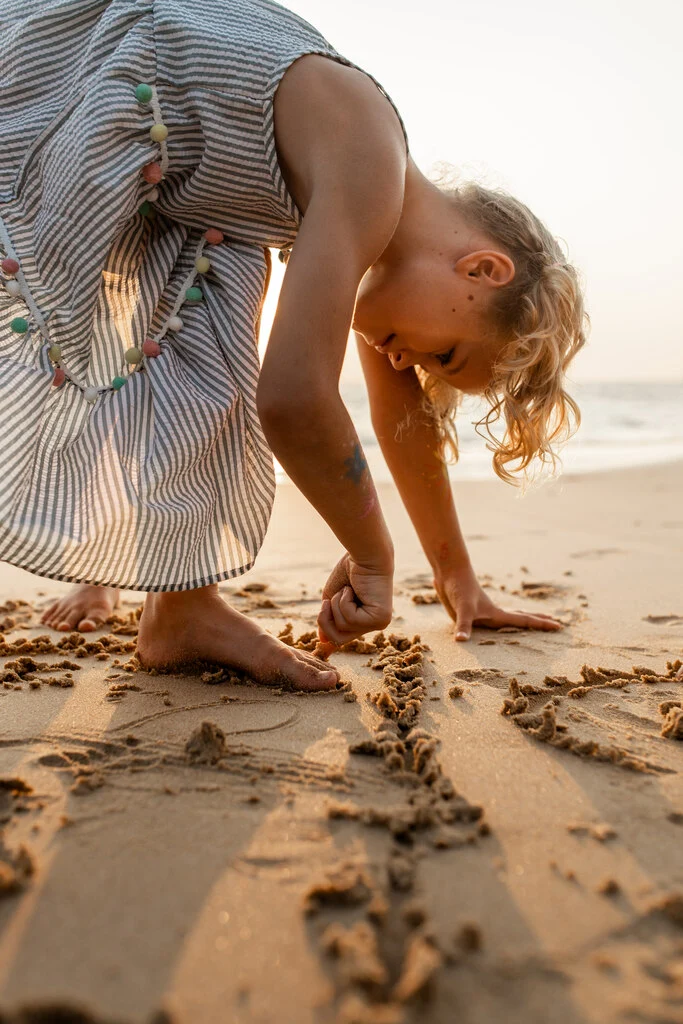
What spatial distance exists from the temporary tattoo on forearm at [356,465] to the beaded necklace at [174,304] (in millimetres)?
477

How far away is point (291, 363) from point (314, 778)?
0.62 meters

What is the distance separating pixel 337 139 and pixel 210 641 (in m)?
0.96

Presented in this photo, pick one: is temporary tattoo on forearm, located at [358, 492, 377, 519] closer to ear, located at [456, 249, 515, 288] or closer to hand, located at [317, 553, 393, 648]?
hand, located at [317, 553, 393, 648]

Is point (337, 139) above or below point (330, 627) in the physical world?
above

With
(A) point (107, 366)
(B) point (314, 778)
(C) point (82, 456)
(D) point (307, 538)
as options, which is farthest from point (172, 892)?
(D) point (307, 538)

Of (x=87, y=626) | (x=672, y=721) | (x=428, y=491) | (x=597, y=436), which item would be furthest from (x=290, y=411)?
(x=597, y=436)

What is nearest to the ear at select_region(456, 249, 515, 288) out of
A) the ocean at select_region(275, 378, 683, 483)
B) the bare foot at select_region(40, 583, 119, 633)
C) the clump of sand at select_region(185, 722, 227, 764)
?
the ocean at select_region(275, 378, 683, 483)

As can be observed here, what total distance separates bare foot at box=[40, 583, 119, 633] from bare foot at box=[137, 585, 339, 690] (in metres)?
0.46

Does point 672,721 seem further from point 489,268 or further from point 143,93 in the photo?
point 143,93

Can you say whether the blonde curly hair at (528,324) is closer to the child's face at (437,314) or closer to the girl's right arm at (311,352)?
the child's face at (437,314)

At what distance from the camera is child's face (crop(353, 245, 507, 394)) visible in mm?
1660

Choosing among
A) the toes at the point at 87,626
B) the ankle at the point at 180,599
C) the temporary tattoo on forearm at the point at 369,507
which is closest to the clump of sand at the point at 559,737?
the temporary tattoo on forearm at the point at 369,507

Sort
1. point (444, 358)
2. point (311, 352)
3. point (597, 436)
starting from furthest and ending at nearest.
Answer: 1. point (597, 436)
2. point (444, 358)
3. point (311, 352)

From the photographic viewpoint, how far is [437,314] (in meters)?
1.68
